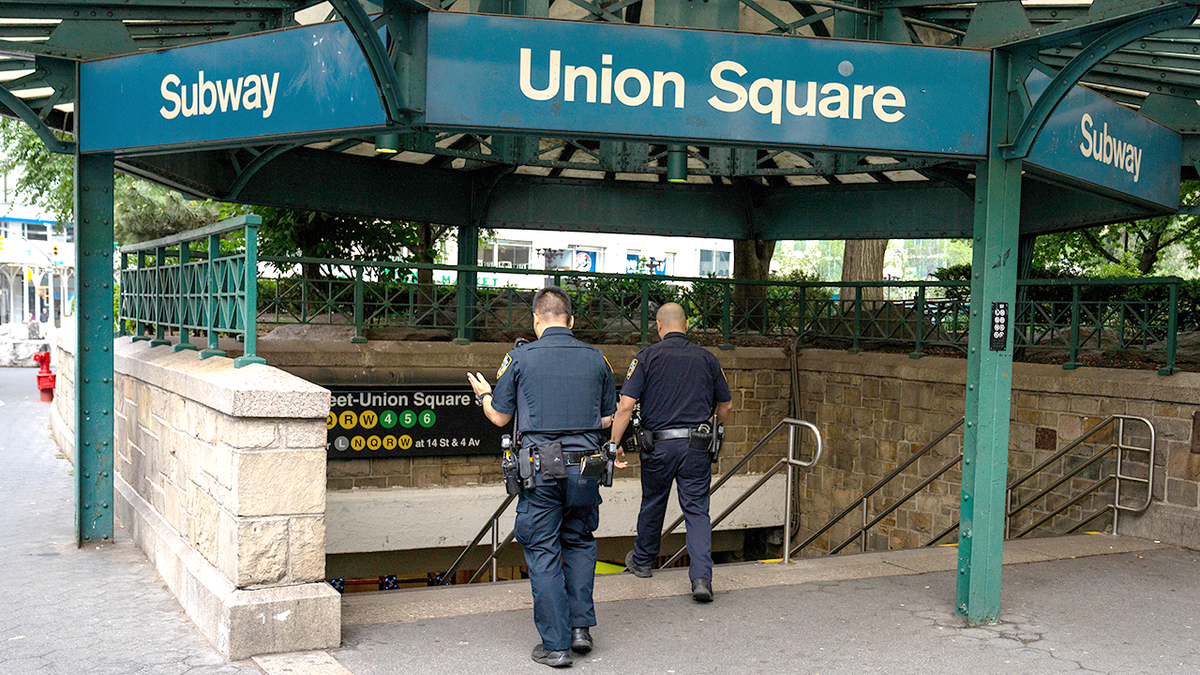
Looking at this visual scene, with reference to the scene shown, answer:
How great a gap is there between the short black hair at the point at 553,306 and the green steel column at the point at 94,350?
141 inches

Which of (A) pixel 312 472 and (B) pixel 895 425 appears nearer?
(A) pixel 312 472

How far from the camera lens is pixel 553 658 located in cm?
471

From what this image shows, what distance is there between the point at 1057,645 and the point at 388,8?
16.1 ft

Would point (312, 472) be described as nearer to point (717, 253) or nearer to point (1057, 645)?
point (1057, 645)

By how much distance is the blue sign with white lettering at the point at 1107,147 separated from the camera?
5961 millimetres

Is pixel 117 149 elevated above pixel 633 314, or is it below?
above

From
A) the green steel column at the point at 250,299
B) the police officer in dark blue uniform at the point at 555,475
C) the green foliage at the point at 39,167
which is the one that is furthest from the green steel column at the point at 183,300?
the green foliage at the point at 39,167

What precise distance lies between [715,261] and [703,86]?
184 feet

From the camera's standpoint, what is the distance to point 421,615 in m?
5.43

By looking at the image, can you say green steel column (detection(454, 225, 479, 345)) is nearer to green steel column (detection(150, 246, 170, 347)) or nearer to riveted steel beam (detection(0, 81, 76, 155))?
green steel column (detection(150, 246, 170, 347))

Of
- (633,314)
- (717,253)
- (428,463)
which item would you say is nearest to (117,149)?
(428,463)

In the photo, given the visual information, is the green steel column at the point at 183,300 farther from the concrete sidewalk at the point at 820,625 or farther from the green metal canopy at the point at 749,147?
the concrete sidewalk at the point at 820,625

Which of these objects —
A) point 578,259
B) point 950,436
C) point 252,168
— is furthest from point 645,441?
point 578,259

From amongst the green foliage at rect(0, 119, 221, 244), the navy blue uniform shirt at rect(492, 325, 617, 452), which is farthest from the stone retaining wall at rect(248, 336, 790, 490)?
the green foliage at rect(0, 119, 221, 244)
